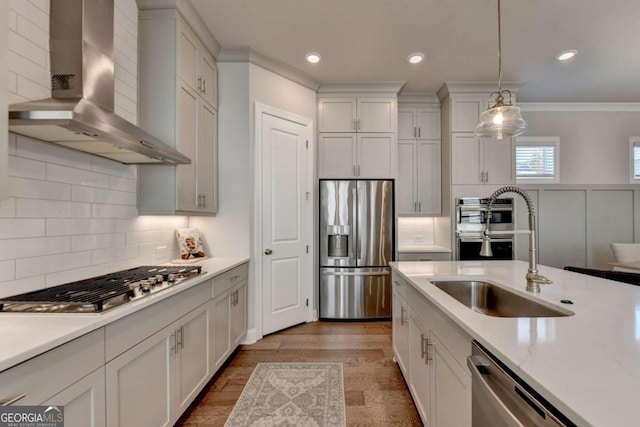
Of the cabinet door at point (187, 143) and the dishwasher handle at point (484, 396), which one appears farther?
the cabinet door at point (187, 143)

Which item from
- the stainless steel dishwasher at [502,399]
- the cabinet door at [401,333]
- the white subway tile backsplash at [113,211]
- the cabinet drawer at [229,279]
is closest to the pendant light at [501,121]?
the cabinet door at [401,333]

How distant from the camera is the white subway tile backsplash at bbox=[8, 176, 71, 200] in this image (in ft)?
4.47

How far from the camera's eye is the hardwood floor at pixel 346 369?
1.89m

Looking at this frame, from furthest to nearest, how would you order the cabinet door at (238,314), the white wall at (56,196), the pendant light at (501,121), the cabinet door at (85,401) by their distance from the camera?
the cabinet door at (238,314)
the pendant light at (501,121)
the white wall at (56,196)
the cabinet door at (85,401)

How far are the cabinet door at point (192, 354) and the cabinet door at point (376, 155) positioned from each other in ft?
8.04

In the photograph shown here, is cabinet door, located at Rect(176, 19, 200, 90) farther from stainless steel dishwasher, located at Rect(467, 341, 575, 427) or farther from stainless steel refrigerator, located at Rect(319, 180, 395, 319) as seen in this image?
stainless steel dishwasher, located at Rect(467, 341, 575, 427)

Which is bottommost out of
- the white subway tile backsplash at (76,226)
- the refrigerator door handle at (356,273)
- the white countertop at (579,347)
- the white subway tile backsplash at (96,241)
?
the refrigerator door handle at (356,273)

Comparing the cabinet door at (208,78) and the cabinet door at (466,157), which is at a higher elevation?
the cabinet door at (208,78)

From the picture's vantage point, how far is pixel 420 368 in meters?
1.71

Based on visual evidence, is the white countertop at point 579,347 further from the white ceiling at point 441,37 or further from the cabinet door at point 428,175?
the cabinet door at point 428,175

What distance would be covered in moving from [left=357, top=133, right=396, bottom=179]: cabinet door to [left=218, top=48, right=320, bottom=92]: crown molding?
93 cm

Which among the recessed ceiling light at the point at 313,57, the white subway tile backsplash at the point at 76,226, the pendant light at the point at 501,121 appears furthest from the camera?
the recessed ceiling light at the point at 313,57

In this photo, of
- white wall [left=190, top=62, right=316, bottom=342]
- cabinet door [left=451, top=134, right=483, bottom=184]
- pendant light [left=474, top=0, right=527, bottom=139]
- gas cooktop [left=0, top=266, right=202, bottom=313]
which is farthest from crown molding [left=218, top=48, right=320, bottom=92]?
gas cooktop [left=0, top=266, right=202, bottom=313]

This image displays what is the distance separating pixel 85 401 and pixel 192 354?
793mm
